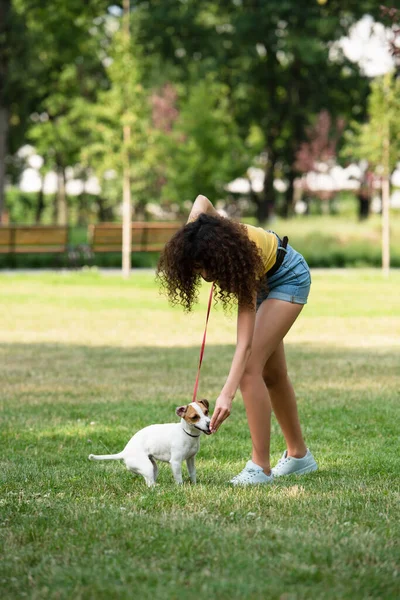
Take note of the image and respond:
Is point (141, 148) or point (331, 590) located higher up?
point (141, 148)

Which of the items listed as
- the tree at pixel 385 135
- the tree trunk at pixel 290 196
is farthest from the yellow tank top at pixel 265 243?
the tree trunk at pixel 290 196

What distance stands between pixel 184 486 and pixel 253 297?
3.50ft

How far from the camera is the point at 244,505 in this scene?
492 cm

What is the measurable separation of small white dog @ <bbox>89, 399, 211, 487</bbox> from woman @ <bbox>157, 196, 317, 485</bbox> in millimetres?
190

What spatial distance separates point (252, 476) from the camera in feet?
18.2

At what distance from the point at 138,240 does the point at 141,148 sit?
133 inches

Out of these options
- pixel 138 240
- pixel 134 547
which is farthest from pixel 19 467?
pixel 138 240

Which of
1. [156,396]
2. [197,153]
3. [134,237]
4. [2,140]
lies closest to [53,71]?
[197,153]

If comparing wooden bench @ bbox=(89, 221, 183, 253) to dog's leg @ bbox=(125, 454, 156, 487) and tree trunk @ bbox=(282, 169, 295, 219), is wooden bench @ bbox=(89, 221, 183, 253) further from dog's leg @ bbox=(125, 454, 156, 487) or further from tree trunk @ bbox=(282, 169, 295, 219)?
dog's leg @ bbox=(125, 454, 156, 487)

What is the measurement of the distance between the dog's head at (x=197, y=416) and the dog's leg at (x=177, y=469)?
10.6 inches

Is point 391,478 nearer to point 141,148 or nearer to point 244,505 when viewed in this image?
point 244,505

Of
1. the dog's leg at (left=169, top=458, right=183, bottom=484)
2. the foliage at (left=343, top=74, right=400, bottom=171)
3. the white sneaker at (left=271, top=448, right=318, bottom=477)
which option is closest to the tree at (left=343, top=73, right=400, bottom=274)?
the foliage at (left=343, top=74, right=400, bottom=171)

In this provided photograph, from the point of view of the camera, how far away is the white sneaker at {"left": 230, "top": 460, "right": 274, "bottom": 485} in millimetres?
5523

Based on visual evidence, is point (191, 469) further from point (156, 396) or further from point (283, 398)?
point (156, 396)
